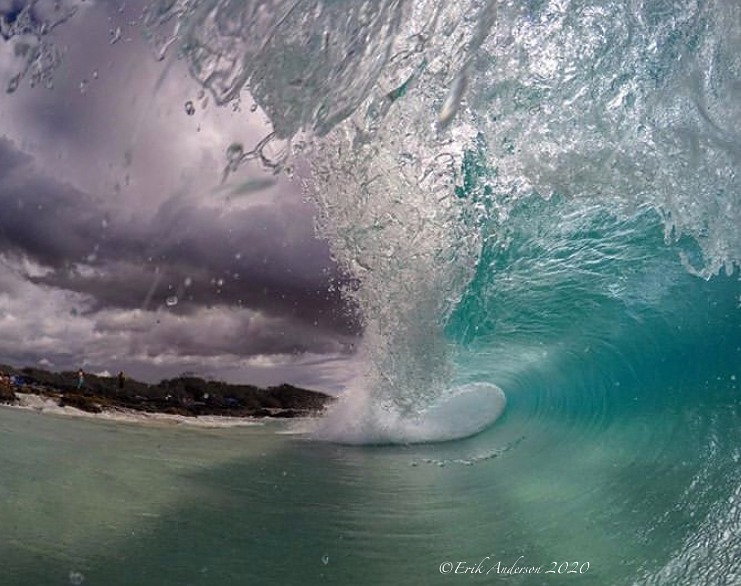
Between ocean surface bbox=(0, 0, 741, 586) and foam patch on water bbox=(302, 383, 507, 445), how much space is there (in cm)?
199

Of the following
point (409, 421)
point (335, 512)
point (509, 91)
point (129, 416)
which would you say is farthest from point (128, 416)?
point (509, 91)

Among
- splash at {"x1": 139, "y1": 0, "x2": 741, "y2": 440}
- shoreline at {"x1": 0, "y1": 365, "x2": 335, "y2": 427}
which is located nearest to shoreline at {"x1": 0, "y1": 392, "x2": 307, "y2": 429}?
shoreline at {"x1": 0, "y1": 365, "x2": 335, "y2": 427}

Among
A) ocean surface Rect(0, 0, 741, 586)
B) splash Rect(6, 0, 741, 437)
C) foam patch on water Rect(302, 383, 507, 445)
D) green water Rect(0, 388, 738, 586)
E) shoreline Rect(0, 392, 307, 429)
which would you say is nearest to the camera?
green water Rect(0, 388, 738, 586)

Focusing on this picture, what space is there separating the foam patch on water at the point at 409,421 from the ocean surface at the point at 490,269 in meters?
1.99

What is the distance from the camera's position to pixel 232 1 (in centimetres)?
417

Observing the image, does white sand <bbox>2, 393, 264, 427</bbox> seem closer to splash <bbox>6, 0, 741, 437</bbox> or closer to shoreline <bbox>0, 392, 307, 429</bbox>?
shoreline <bbox>0, 392, 307, 429</bbox>

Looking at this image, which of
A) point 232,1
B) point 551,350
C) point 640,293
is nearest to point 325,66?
point 232,1

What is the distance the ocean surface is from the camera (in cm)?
385

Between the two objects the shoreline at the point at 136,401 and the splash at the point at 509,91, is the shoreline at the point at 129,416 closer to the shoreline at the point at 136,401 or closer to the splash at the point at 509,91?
the shoreline at the point at 136,401

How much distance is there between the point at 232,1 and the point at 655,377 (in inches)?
207

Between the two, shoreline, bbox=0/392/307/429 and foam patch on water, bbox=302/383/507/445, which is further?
foam patch on water, bbox=302/383/507/445

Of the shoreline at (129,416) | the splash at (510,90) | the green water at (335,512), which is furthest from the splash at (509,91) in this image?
the shoreline at (129,416)

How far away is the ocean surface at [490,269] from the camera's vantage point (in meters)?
3.85

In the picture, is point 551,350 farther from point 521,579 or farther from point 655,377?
point 521,579
